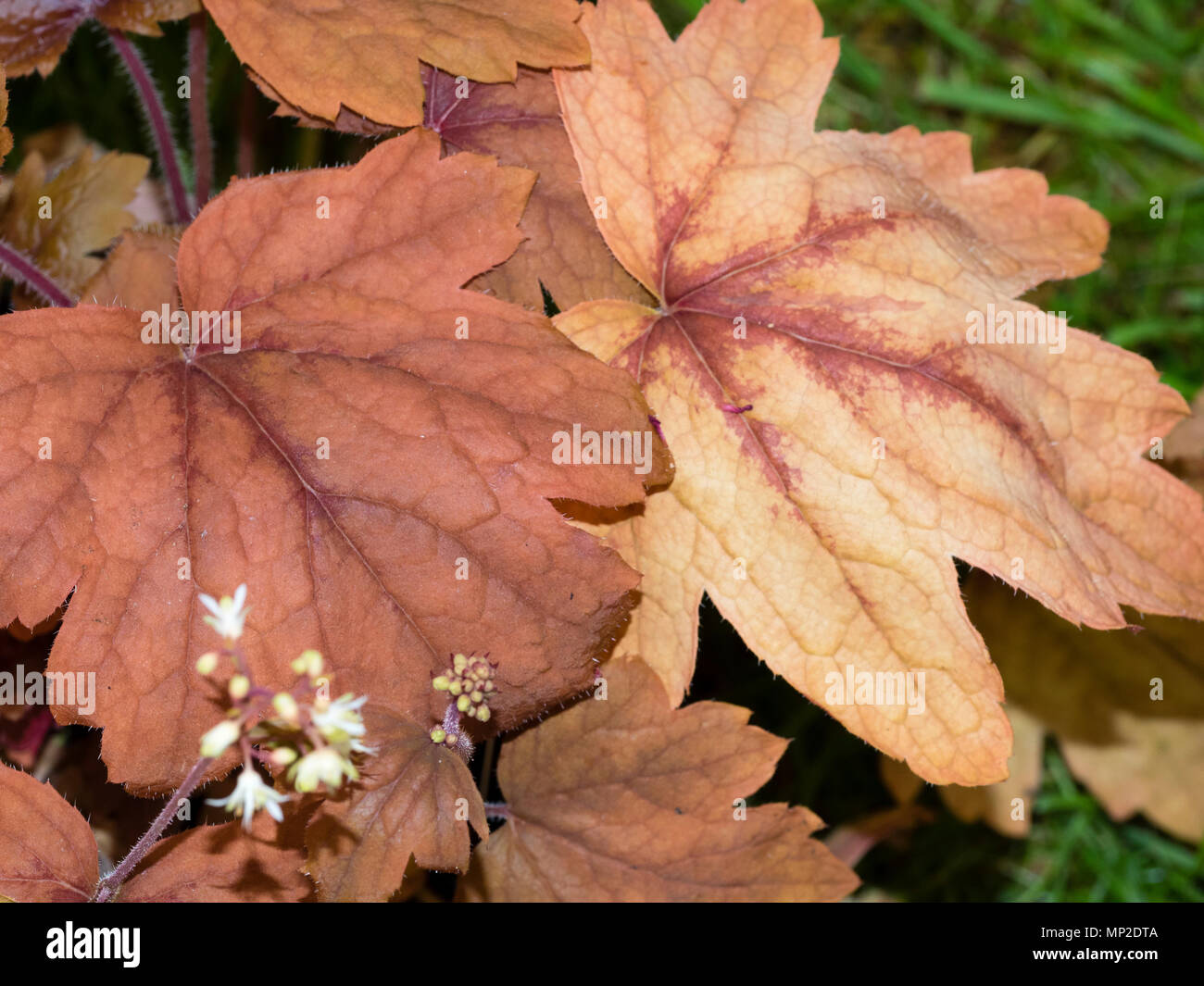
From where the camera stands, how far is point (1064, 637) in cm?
332

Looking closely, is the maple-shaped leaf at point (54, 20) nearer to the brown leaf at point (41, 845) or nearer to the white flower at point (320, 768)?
the brown leaf at point (41, 845)

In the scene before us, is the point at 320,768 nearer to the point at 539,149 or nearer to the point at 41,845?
the point at 41,845

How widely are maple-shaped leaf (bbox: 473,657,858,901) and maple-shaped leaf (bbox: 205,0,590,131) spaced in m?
1.30

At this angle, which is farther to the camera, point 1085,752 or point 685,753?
point 1085,752

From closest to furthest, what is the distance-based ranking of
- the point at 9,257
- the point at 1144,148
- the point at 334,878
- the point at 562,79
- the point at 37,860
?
the point at 334,878 < the point at 37,860 < the point at 562,79 < the point at 9,257 < the point at 1144,148

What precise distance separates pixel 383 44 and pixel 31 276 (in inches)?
40.5

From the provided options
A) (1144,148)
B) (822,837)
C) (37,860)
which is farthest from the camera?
(1144,148)

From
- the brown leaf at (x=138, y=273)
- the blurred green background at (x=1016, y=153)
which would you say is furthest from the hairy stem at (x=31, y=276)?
the blurred green background at (x=1016, y=153)

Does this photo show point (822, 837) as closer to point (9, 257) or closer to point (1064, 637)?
point (1064, 637)

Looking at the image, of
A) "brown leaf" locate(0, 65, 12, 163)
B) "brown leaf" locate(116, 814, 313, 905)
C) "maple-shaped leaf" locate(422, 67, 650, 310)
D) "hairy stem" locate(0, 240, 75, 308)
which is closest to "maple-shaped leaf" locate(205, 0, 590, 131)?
"maple-shaped leaf" locate(422, 67, 650, 310)

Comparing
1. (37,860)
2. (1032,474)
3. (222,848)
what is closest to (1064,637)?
(1032,474)

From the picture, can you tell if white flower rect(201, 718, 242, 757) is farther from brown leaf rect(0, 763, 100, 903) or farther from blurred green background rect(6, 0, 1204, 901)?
blurred green background rect(6, 0, 1204, 901)

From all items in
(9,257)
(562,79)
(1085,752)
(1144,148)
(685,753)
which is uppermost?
(1144,148)

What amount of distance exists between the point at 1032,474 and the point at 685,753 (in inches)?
39.0
